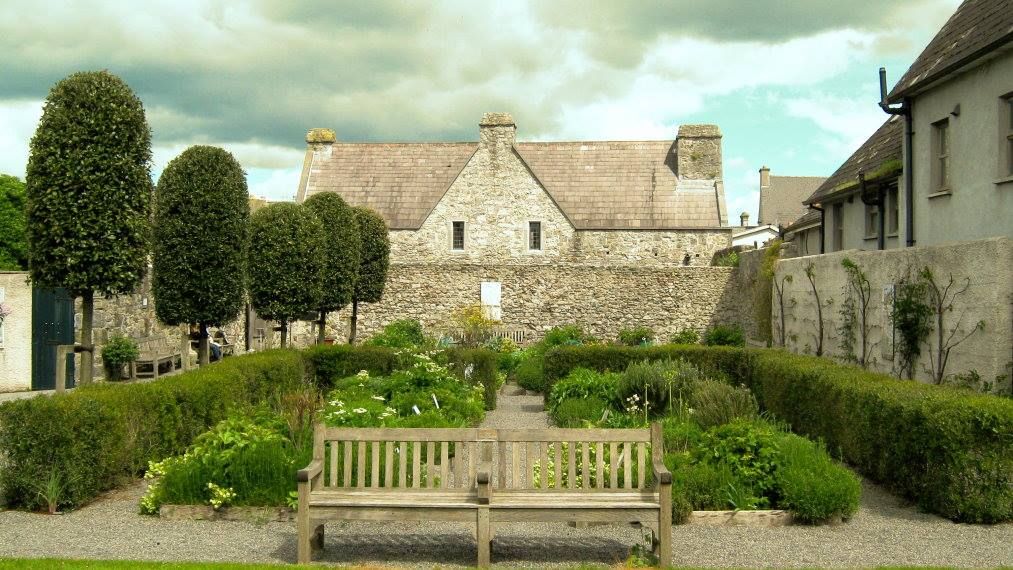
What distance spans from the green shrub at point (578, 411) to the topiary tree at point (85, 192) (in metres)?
5.65

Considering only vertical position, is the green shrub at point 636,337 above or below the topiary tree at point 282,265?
below

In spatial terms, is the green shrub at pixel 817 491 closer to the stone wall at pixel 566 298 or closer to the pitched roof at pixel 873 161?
the pitched roof at pixel 873 161

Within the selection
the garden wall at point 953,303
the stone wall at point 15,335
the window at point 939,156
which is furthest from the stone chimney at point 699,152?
the stone wall at point 15,335

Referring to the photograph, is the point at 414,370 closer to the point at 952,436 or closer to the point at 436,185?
the point at 952,436

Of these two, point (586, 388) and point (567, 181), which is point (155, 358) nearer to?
point (586, 388)

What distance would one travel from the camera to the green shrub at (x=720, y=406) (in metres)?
10.4

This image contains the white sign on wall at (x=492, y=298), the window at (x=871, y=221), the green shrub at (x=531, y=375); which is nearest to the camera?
the green shrub at (x=531, y=375)

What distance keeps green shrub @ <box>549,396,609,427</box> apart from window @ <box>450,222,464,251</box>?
21.6 metres

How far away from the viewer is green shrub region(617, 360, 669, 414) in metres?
12.8

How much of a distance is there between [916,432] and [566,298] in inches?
828

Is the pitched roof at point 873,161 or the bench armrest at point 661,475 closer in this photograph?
the bench armrest at point 661,475

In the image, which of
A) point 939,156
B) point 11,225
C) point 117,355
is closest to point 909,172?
point 939,156

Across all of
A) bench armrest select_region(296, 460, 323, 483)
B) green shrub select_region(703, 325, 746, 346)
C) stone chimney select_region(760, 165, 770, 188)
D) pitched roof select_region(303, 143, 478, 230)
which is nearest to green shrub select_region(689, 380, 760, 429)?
bench armrest select_region(296, 460, 323, 483)

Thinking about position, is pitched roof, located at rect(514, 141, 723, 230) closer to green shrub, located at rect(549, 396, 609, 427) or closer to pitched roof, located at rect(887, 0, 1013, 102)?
pitched roof, located at rect(887, 0, 1013, 102)
